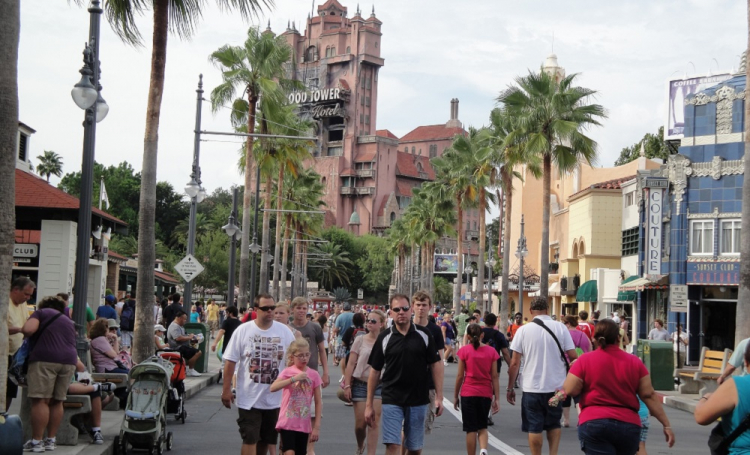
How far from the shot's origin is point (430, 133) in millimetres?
189500

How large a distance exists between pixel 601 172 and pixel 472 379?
182 ft

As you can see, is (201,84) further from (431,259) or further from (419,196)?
(431,259)

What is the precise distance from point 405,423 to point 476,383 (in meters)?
2.61

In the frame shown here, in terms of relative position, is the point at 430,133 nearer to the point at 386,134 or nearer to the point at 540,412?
the point at 386,134

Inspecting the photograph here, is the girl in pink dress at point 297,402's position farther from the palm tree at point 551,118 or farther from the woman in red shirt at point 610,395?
the palm tree at point 551,118

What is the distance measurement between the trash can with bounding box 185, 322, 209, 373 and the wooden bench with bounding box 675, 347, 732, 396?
11.5 meters

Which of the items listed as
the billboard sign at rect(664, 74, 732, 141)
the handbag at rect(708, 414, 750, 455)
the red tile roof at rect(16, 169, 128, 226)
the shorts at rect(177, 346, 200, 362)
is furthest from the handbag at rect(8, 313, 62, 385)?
the billboard sign at rect(664, 74, 732, 141)

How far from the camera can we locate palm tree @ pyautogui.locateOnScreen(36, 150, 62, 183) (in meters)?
91.7

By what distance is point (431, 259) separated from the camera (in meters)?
87.1

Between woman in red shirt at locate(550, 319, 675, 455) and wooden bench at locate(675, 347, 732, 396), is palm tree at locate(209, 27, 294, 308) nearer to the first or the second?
wooden bench at locate(675, 347, 732, 396)

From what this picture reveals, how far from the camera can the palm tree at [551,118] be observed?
3569 centimetres

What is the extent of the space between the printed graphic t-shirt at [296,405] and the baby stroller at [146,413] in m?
3.16

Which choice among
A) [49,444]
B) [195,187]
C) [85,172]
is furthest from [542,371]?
[195,187]

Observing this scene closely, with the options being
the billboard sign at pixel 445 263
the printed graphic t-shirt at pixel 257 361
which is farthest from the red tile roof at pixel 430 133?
the printed graphic t-shirt at pixel 257 361
